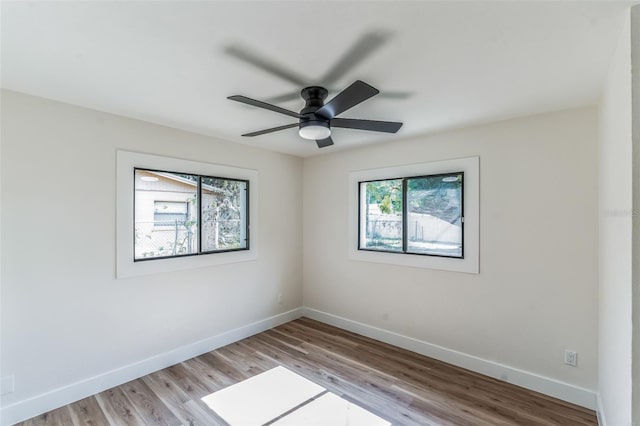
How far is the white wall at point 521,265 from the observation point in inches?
95.0

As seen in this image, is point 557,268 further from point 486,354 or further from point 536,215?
point 486,354

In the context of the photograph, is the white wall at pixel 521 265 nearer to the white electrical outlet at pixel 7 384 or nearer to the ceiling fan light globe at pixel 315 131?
the ceiling fan light globe at pixel 315 131

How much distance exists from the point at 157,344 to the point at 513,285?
3.44 m

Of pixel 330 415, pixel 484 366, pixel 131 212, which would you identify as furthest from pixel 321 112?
pixel 484 366

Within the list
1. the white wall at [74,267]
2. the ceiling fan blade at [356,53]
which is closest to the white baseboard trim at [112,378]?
the white wall at [74,267]

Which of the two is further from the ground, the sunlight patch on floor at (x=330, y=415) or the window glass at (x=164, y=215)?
the window glass at (x=164, y=215)

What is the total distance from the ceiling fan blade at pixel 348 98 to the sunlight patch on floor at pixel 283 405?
220 cm

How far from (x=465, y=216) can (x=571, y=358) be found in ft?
4.65

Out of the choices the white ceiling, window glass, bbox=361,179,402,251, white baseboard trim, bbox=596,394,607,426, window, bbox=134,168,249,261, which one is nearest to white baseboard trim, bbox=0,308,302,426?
window, bbox=134,168,249,261

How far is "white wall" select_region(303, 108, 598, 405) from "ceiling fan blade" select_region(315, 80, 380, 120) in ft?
5.70

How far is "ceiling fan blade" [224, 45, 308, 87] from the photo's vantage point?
164cm

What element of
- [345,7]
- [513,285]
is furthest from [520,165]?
[345,7]

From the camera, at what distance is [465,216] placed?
3.00 meters
